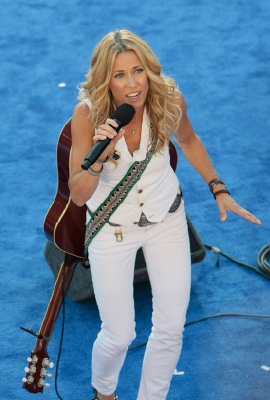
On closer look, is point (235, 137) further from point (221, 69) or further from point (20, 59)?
point (20, 59)

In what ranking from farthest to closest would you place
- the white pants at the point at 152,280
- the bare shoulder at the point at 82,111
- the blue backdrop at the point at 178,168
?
the blue backdrop at the point at 178,168, the white pants at the point at 152,280, the bare shoulder at the point at 82,111

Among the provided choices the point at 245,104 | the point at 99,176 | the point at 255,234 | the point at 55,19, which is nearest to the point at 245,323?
the point at 255,234

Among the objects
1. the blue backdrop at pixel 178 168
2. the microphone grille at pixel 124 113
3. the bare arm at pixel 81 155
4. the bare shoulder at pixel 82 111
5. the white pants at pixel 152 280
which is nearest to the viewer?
the microphone grille at pixel 124 113

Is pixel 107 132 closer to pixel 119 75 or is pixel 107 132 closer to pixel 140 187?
pixel 119 75

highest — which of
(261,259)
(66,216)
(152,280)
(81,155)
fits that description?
(81,155)

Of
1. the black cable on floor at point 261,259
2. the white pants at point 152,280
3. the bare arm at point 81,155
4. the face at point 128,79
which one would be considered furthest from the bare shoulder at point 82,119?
the black cable on floor at point 261,259

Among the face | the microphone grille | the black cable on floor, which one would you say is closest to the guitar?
the face

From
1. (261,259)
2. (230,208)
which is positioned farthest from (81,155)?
(261,259)

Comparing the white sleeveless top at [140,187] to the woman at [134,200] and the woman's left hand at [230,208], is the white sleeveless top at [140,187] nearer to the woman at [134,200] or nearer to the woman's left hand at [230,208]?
the woman at [134,200]

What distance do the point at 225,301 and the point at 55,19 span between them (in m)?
3.89

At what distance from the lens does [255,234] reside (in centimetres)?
551

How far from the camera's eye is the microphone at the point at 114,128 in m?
3.26

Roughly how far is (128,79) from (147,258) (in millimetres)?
747

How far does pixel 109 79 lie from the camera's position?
3.68 metres
